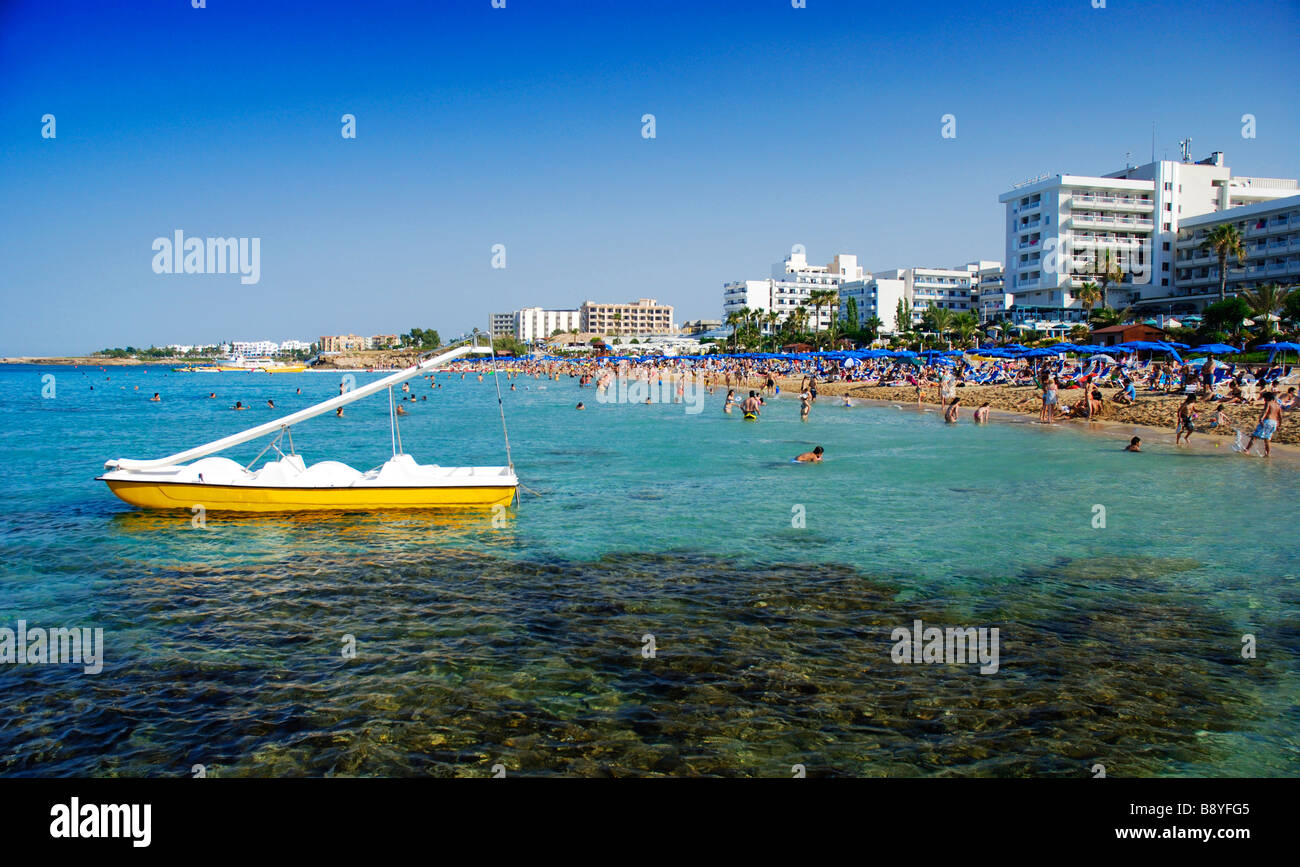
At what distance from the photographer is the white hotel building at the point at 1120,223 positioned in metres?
79.1

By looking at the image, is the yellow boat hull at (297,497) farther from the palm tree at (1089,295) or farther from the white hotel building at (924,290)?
the white hotel building at (924,290)

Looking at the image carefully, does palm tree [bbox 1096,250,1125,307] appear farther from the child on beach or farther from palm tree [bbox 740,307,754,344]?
the child on beach

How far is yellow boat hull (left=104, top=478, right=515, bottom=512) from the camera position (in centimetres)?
1541

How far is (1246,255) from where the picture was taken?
228 feet

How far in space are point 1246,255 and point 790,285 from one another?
8344cm

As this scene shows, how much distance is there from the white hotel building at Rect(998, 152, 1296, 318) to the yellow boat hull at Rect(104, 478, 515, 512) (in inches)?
3135

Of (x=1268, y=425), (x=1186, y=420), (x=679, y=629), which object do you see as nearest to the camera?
(x=679, y=629)

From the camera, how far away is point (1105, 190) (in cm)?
8088

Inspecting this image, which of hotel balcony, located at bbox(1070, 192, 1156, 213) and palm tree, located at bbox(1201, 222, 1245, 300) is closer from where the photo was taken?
palm tree, located at bbox(1201, 222, 1245, 300)

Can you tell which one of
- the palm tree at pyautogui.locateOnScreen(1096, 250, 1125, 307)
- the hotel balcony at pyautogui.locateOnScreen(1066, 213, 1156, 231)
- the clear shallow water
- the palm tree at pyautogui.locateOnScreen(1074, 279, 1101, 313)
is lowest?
the clear shallow water

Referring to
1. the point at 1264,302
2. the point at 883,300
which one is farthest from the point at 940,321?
the point at 1264,302

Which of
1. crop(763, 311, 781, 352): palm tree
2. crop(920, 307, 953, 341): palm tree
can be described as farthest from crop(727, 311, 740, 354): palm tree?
crop(920, 307, 953, 341): palm tree

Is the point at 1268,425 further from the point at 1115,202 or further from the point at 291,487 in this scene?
the point at 1115,202
